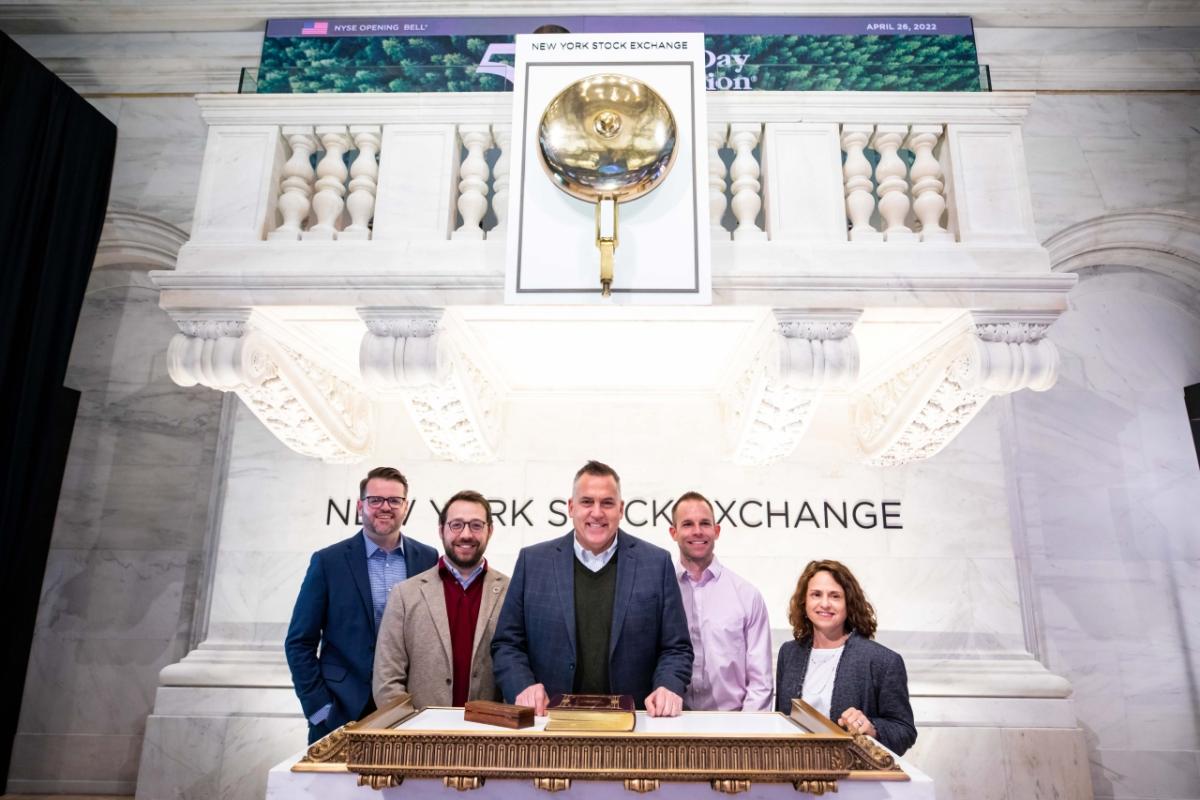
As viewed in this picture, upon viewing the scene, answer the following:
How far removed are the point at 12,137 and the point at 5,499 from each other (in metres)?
2.51

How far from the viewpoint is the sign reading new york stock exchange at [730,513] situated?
5.31m

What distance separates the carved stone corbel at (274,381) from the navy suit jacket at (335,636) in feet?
3.58

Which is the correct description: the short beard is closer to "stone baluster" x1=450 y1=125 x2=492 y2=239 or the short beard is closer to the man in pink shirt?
the man in pink shirt

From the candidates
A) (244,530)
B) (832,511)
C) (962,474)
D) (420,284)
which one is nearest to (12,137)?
(244,530)

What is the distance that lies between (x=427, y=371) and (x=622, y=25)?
175 inches

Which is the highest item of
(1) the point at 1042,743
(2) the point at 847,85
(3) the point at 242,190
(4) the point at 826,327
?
(2) the point at 847,85

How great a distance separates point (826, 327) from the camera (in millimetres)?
3695

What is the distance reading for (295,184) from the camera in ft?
13.0

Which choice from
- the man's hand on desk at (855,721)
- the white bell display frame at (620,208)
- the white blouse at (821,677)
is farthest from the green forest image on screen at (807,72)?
the man's hand on desk at (855,721)

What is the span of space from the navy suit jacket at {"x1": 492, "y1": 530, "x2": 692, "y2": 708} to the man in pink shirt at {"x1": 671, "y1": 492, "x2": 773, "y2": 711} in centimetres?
49

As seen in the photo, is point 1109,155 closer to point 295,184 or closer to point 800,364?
point 800,364

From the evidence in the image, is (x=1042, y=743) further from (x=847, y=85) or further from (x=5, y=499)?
(x=5, y=499)

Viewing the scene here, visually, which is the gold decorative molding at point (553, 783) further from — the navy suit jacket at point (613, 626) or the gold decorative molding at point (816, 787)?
the navy suit jacket at point (613, 626)

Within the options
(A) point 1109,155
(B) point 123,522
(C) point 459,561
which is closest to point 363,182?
(C) point 459,561
